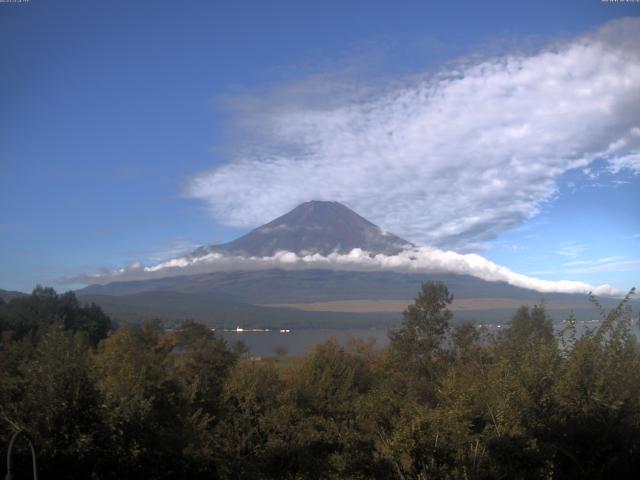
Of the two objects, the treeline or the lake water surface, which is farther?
the lake water surface

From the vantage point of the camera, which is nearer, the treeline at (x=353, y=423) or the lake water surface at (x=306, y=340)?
the treeline at (x=353, y=423)

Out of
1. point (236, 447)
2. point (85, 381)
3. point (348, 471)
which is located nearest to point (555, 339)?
point (348, 471)

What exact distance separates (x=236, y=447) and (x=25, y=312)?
145 ft

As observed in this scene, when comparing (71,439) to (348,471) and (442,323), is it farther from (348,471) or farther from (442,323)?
(442,323)

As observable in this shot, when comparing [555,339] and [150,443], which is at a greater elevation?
[555,339]

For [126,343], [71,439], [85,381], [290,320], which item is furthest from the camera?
[290,320]

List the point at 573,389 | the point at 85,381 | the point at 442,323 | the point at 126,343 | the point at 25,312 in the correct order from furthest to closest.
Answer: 1. the point at 25,312
2. the point at 442,323
3. the point at 126,343
4. the point at 573,389
5. the point at 85,381

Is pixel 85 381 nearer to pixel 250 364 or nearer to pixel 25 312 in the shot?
pixel 250 364

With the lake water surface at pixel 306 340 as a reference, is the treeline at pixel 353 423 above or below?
above

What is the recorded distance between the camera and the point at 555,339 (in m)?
12.3

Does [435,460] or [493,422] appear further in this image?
[493,422]

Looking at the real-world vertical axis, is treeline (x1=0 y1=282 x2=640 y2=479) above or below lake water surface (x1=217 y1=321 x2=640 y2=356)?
above

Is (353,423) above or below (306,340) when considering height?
above

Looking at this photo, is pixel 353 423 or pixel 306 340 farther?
pixel 306 340
